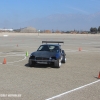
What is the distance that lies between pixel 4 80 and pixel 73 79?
8.76 feet

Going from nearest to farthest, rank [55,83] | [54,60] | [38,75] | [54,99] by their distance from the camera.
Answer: [54,99]
[55,83]
[38,75]
[54,60]

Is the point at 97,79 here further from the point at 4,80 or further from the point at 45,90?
the point at 4,80

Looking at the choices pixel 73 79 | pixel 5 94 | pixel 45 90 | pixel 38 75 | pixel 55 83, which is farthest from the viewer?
pixel 38 75

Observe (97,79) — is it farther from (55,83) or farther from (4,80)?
(4,80)

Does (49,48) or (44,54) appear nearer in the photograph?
(44,54)

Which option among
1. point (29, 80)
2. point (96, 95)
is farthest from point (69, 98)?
point (29, 80)

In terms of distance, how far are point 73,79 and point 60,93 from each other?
2411mm

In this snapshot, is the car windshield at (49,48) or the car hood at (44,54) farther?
the car windshield at (49,48)

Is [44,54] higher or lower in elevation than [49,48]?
lower

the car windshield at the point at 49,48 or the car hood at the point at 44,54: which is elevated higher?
the car windshield at the point at 49,48

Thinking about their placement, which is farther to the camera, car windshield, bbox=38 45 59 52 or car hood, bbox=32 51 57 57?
car windshield, bbox=38 45 59 52

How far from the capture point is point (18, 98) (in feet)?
23.0

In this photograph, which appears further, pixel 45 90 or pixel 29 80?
pixel 29 80

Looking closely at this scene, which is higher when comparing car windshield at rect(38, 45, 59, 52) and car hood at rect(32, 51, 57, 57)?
car windshield at rect(38, 45, 59, 52)
